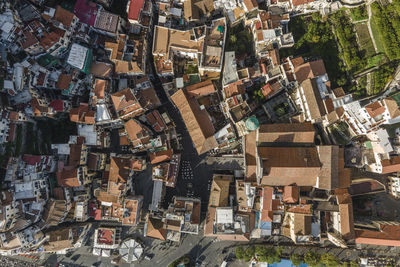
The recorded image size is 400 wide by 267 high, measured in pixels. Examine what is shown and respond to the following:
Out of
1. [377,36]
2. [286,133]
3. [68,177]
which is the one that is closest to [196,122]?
[286,133]

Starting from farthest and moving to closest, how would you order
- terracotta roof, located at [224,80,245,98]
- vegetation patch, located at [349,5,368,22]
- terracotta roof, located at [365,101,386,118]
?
terracotta roof, located at [224,80,245,98], vegetation patch, located at [349,5,368,22], terracotta roof, located at [365,101,386,118]

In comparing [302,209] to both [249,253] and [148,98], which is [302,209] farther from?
[148,98]

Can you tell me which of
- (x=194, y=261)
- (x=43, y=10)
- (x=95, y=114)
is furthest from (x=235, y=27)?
(x=194, y=261)

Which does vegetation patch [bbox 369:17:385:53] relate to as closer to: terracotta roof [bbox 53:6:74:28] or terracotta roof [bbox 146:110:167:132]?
terracotta roof [bbox 146:110:167:132]

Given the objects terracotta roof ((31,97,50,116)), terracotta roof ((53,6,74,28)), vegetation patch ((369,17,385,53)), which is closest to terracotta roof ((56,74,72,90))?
terracotta roof ((31,97,50,116))

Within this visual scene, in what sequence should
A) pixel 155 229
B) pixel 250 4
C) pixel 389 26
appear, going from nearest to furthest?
pixel 389 26, pixel 250 4, pixel 155 229

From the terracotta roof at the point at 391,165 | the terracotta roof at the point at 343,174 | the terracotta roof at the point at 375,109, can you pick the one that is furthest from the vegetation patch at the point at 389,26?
the terracotta roof at the point at 343,174

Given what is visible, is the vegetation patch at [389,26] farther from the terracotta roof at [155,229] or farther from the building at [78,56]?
the building at [78,56]

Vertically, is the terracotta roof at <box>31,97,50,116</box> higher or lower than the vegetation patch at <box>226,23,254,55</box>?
lower
